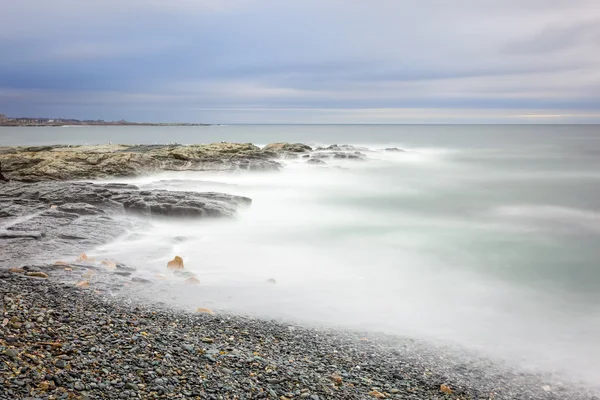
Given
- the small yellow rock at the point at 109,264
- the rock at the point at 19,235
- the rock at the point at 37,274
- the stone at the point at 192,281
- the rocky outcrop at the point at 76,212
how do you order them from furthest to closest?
the rock at the point at 19,235
the rocky outcrop at the point at 76,212
the small yellow rock at the point at 109,264
the stone at the point at 192,281
the rock at the point at 37,274

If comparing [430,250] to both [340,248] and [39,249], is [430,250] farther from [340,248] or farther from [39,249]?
[39,249]

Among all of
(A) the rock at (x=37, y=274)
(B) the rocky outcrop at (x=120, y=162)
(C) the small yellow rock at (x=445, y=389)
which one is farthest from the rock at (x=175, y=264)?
(B) the rocky outcrop at (x=120, y=162)

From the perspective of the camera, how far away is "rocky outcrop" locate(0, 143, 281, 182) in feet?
62.5

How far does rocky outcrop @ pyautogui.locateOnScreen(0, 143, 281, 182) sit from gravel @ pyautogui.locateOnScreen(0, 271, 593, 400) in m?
13.7

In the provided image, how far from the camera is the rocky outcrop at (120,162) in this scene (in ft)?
62.5

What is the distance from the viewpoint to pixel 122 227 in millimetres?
11586

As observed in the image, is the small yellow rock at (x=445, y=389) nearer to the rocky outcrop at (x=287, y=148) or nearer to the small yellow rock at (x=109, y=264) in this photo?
the small yellow rock at (x=109, y=264)

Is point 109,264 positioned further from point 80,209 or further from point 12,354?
point 80,209

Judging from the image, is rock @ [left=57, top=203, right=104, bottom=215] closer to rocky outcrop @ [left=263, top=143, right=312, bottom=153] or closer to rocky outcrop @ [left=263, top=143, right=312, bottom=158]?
rocky outcrop @ [left=263, top=143, right=312, bottom=158]

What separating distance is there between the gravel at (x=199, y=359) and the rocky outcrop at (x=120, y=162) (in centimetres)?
1374

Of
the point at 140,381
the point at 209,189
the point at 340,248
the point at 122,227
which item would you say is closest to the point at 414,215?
the point at 340,248

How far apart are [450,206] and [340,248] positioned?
7.99 meters

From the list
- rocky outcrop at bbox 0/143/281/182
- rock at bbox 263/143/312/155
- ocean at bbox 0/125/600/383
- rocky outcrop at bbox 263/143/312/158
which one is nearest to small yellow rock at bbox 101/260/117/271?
ocean at bbox 0/125/600/383

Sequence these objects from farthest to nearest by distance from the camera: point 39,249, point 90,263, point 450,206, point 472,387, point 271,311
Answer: point 450,206, point 39,249, point 90,263, point 271,311, point 472,387
